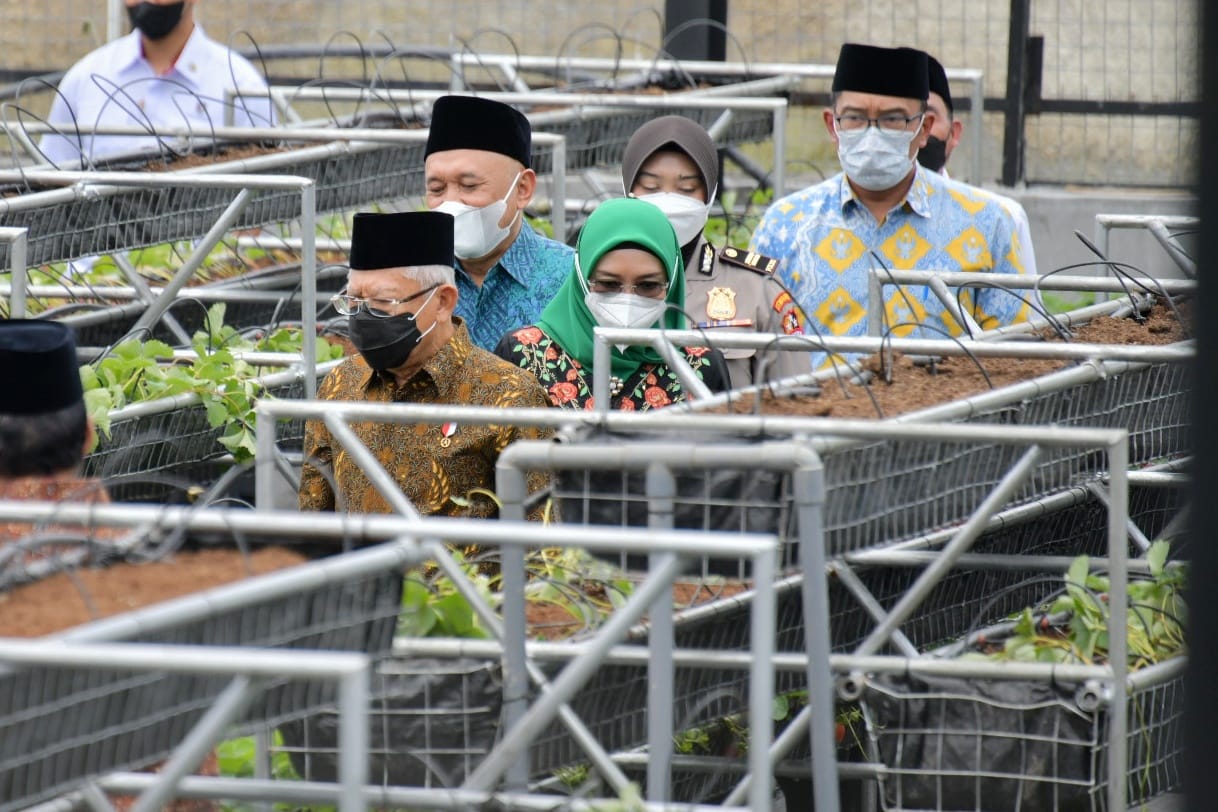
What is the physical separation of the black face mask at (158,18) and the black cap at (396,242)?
14.4 ft

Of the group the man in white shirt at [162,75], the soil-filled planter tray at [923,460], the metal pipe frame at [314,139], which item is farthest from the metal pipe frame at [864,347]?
the man in white shirt at [162,75]

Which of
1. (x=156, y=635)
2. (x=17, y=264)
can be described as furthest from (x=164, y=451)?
(x=156, y=635)

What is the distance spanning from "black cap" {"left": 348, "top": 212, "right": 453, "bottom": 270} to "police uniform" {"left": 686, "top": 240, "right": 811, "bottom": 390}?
900mm

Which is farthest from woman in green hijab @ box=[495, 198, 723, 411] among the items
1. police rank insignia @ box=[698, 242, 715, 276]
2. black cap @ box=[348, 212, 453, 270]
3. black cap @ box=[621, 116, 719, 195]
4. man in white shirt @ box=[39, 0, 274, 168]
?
man in white shirt @ box=[39, 0, 274, 168]

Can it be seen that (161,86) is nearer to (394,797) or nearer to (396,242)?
(396,242)

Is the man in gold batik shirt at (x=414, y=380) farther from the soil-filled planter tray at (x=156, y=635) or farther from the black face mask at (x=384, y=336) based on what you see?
the soil-filled planter tray at (x=156, y=635)

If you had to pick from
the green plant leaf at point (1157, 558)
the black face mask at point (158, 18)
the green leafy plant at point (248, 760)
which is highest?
the black face mask at point (158, 18)

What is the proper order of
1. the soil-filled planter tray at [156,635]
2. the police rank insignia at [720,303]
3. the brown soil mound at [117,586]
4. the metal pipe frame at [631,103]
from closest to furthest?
1. the soil-filled planter tray at [156,635]
2. the brown soil mound at [117,586]
3. the police rank insignia at [720,303]
4. the metal pipe frame at [631,103]

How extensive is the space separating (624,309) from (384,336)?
0.63m

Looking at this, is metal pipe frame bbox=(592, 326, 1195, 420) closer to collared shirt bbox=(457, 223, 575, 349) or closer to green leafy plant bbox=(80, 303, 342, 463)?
collared shirt bbox=(457, 223, 575, 349)

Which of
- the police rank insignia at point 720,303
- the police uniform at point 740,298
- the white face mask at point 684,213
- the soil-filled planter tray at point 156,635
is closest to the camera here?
the soil-filled planter tray at point 156,635

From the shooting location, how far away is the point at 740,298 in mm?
5625

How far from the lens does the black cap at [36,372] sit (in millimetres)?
3881

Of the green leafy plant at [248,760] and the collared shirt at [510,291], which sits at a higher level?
the collared shirt at [510,291]
